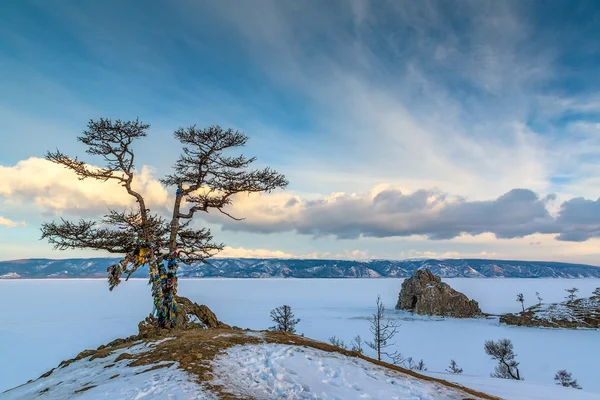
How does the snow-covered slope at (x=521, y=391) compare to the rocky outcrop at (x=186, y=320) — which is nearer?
the snow-covered slope at (x=521, y=391)

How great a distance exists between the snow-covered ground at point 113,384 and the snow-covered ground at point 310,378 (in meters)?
1.09

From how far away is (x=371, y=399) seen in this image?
29.9ft

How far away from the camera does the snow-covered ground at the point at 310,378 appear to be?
30.3 feet

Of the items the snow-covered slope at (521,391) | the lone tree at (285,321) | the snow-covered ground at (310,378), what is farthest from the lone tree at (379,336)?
the snow-covered ground at (310,378)

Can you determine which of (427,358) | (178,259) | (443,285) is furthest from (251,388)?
(443,285)

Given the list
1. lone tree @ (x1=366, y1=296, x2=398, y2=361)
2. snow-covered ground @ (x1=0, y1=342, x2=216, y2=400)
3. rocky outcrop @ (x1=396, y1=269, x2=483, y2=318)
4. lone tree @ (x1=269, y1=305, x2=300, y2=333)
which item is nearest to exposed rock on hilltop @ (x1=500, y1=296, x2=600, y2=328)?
rocky outcrop @ (x1=396, y1=269, x2=483, y2=318)

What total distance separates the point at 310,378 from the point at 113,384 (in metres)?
5.31

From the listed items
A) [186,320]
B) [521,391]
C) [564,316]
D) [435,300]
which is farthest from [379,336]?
[435,300]

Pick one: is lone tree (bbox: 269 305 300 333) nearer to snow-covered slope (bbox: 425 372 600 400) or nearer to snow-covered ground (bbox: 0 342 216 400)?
snow-covered slope (bbox: 425 372 600 400)

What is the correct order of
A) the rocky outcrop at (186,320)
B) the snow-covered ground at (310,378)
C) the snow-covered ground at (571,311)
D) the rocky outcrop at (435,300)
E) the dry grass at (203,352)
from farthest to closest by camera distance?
the rocky outcrop at (435,300), the snow-covered ground at (571,311), the rocky outcrop at (186,320), the dry grass at (203,352), the snow-covered ground at (310,378)

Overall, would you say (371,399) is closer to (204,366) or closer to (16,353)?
(204,366)

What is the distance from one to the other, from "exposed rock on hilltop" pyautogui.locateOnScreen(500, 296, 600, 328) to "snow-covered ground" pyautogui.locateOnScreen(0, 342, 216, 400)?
365ft

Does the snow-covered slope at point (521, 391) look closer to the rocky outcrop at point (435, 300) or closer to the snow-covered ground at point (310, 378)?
the snow-covered ground at point (310, 378)

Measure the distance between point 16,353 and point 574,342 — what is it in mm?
118556
